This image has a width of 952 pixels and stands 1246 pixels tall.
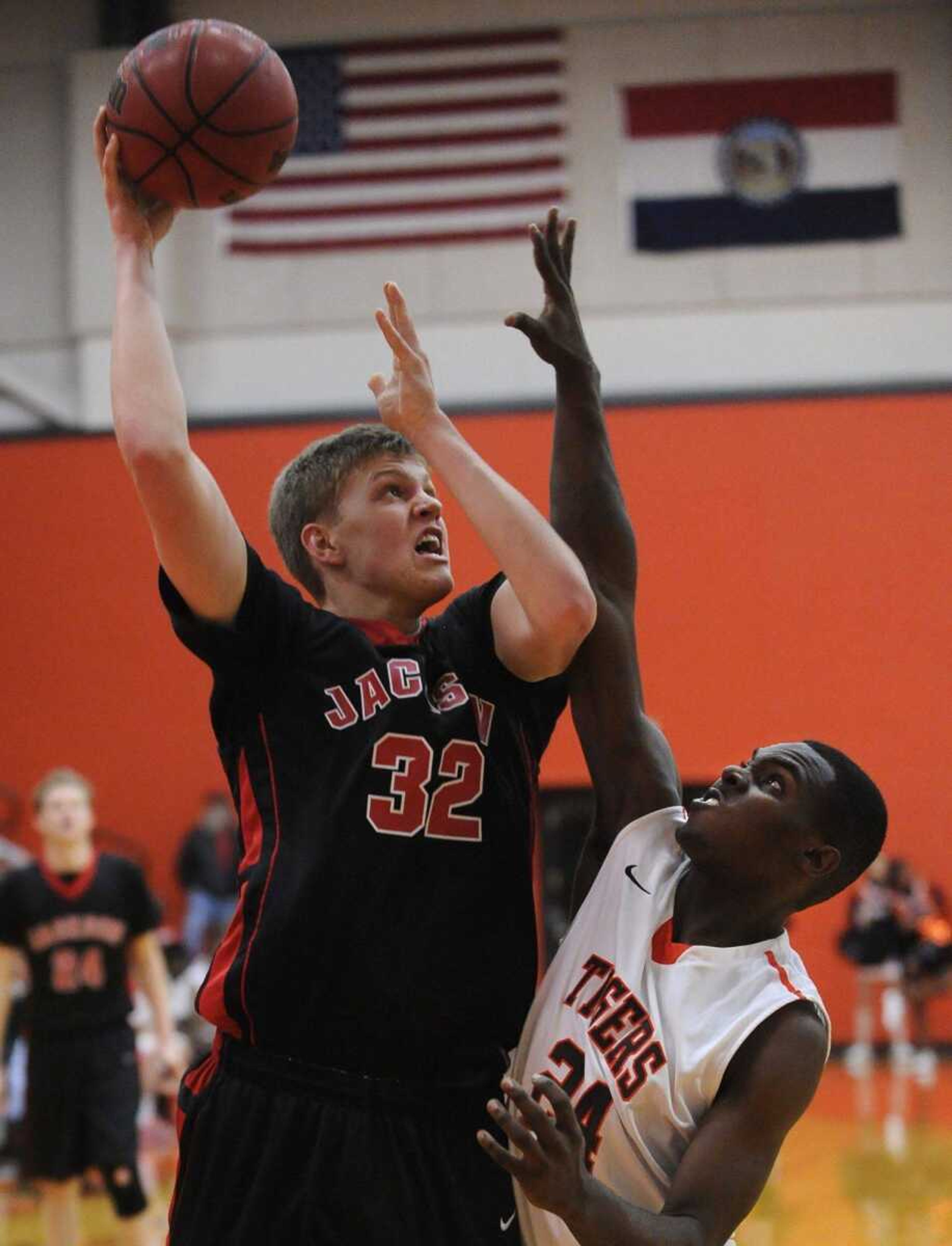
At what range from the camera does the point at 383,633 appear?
2543mm

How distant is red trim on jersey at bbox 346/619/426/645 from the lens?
8.29ft

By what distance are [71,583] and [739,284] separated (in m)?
6.22

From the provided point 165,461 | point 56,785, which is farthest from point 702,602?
Answer: point 165,461

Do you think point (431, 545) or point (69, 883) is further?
point (69, 883)

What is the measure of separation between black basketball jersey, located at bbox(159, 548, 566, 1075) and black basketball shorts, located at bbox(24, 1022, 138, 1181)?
3.77m

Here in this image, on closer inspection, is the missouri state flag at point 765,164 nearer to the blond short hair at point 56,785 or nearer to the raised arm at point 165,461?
the blond short hair at point 56,785

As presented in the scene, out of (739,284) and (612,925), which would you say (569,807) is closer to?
(739,284)

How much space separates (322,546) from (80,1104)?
399 cm

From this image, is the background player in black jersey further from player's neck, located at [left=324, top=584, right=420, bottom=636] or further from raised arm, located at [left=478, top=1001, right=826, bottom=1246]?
raised arm, located at [left=478, top=1001, right=826, bottom=1246]

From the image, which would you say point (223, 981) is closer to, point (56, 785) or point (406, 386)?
point (406, 386)

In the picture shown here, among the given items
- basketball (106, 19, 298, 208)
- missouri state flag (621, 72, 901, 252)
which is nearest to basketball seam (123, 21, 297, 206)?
basketball (106, 19, 298, 208)

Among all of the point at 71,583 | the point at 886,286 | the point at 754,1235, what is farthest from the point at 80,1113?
the point at 886,286

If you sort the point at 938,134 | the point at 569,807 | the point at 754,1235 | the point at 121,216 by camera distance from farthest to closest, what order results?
the point at 938,134
the point at 569,807
the point at 754,1235
the point at 121,216

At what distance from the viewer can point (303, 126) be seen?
13586mm
